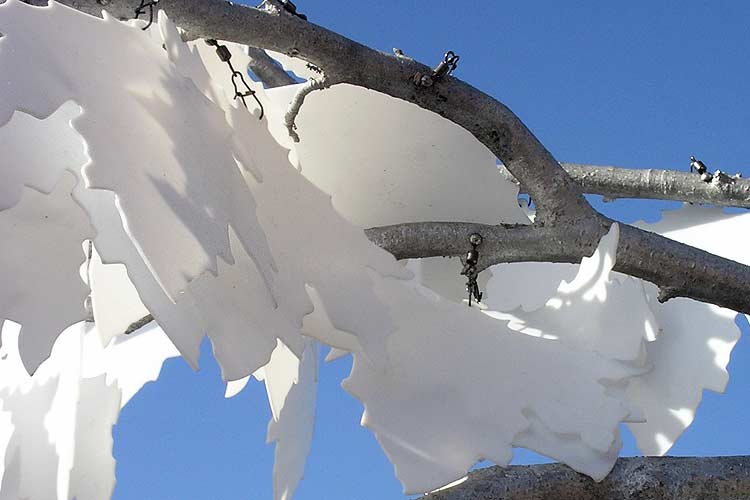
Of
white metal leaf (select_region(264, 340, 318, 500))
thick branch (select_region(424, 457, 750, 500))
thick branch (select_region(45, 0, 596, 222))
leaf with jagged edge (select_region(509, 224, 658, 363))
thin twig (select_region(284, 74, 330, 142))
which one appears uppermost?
thick branch (select_region(45, 0, 596, 222))

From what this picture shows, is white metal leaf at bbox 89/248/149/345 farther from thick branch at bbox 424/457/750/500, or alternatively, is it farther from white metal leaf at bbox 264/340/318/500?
thick branch at bbox 424/457/750/500

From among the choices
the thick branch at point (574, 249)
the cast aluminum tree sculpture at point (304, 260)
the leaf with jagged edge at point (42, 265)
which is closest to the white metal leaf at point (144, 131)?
the cast aluminum tree sculpture at point (304, 260)

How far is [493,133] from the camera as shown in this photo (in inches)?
55.2

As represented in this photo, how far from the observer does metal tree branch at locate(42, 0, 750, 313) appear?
125 centimetres

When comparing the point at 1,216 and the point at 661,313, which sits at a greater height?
the point at 661,313

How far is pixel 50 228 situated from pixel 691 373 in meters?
0.97

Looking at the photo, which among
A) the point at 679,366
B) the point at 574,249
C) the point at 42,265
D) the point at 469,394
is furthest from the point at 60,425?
the point at 679,366

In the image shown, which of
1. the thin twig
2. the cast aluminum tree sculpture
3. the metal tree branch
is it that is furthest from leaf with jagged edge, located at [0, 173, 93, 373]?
the thin twig

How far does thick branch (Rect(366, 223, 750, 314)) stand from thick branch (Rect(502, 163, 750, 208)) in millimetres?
389

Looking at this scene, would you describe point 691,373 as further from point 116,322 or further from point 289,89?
point 116,322

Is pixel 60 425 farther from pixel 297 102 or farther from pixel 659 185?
pixel 659 185

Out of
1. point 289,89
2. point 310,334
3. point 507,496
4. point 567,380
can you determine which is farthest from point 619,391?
point 289,89

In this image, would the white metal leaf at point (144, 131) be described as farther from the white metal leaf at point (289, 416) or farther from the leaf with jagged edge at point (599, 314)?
the leaf with jagged edge at point (599, 314)

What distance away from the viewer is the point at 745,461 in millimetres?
1248
